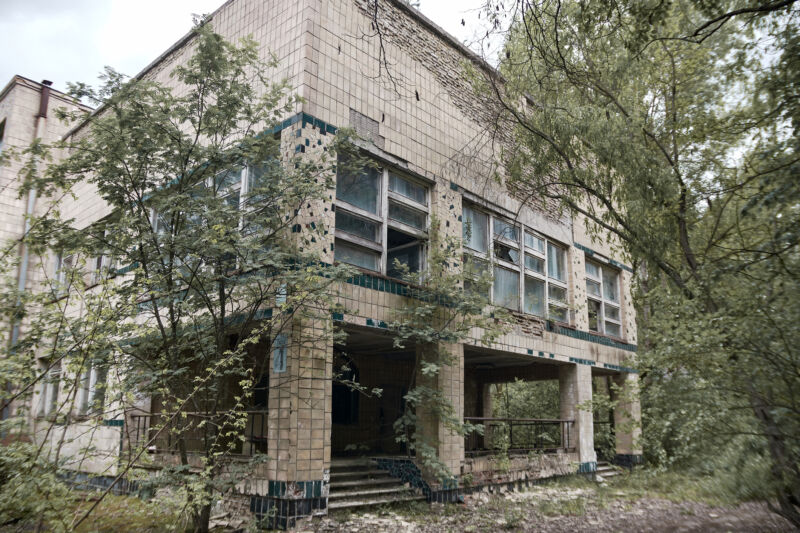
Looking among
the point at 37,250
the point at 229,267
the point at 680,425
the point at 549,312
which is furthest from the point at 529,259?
the point at 37,250

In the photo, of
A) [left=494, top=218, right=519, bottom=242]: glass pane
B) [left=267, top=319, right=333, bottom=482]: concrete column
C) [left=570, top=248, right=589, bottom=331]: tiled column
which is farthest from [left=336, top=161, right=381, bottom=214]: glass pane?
[left=570, top=248, right=589, bottom=331]: tiled column

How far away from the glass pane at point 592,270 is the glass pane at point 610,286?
551mm

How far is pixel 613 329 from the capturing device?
705 inches

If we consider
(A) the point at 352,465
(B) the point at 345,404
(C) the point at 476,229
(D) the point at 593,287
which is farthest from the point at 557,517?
(D) the point at 593,287

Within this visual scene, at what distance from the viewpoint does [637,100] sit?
1127cm

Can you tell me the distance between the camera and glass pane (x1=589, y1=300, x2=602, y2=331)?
17.0m

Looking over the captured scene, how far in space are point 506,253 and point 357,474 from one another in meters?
6.06

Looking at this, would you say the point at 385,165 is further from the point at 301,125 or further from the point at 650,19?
the point at 650,19

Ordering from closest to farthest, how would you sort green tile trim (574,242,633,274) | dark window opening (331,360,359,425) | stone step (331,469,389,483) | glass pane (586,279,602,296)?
stone step (331,469,389,483) < dark window opening (331,360,359,425) < green tile trim (574,242,633,274) < glass pane (586,279,602,296)

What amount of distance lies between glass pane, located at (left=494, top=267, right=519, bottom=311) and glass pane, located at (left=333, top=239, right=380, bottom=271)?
363 cm

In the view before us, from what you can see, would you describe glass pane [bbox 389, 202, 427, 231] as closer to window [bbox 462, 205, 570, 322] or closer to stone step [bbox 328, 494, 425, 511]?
window [bbox 462, 205, 570, 322]

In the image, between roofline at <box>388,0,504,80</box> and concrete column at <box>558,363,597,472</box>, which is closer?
roofline at <box>388,0,504,80</box>

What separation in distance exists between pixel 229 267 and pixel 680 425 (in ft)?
21.5

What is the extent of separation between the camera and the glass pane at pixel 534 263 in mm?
14000
